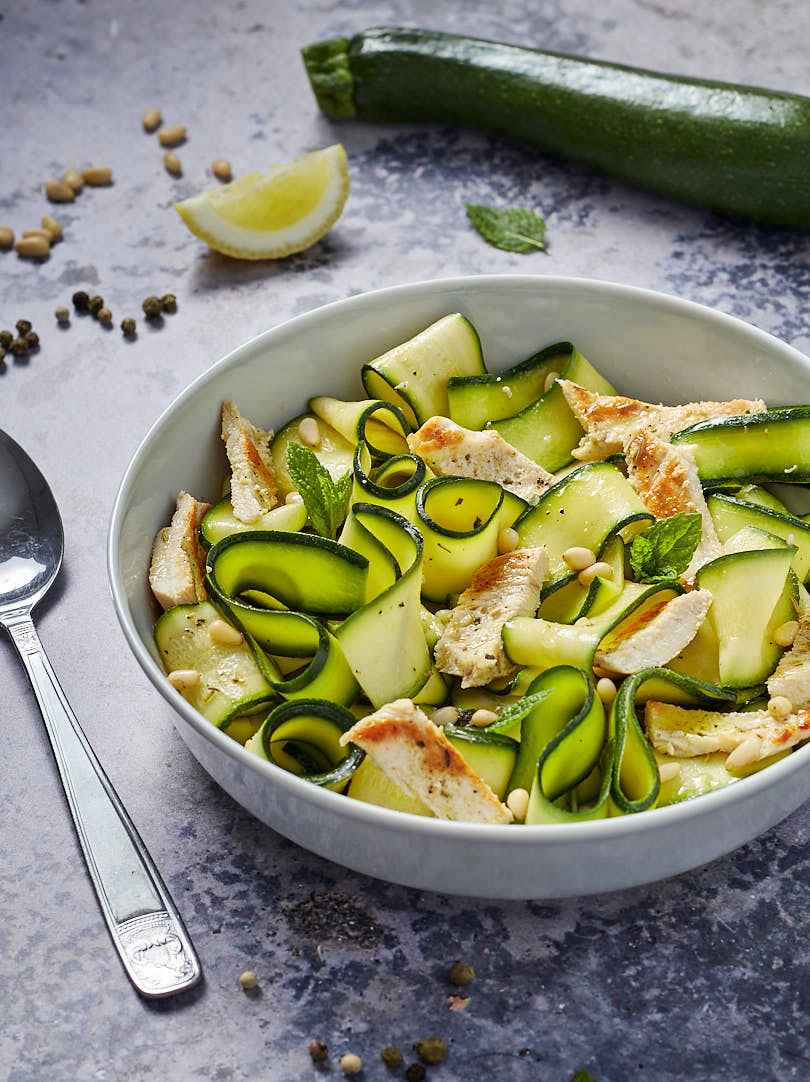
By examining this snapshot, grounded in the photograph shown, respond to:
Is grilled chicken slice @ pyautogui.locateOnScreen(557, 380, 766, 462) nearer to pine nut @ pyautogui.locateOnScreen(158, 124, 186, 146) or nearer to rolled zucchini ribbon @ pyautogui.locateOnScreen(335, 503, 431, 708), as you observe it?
rolled zucchini ribbon @ pyautogui.locateOnScreen(335, 503, 431, 708)

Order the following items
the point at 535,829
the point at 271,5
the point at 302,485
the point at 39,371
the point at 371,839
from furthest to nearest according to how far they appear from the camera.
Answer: the point at 271,5, the point at 39,371, the point at 302,485, the point at 371,839, the point at 535,829

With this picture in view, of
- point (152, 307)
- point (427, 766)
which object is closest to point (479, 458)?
point (427, 766)

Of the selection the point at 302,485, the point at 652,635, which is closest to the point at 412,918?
the point at 652,635

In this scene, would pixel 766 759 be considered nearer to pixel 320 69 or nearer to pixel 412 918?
pixel 412 918

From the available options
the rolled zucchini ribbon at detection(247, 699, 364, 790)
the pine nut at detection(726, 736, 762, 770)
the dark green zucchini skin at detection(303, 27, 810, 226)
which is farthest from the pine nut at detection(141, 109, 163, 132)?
the pine nut at detection(726, 736, 762, 770)

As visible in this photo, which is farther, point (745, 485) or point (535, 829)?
point (745, 485)

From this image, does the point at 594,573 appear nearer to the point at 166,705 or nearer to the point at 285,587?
the point at 285,587

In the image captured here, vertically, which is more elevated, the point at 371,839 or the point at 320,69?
the point at 320,69
